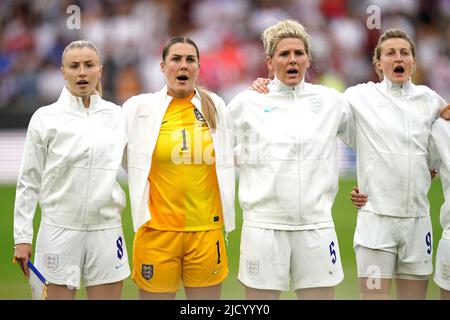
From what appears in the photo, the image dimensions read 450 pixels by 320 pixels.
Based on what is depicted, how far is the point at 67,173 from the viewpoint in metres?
6.44

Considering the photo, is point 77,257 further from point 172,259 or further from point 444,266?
point 444,266

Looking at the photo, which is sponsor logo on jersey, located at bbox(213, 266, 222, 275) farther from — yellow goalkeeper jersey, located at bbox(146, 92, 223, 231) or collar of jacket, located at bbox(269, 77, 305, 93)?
collar of jacket, located at bbox(269, 77, 305, 93)

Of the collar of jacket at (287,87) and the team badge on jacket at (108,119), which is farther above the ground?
the collar of jacket at (287,87)

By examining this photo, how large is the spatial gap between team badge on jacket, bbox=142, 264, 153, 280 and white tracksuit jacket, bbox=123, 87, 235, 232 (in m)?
0.27

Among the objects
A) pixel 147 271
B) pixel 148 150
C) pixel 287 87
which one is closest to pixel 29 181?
pixel 148 150

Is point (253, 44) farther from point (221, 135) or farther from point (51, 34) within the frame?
point (221, 135)

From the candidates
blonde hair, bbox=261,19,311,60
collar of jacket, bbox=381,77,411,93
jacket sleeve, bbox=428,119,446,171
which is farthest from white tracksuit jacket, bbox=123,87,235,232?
jacket sleeve, bbox=428,119,446,171

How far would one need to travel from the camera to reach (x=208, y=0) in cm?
1855

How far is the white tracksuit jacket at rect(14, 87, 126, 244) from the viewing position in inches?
253

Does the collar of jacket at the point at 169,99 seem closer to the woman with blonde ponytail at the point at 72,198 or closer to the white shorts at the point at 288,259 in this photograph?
the woman with blonde ponytail at the point at 72,198

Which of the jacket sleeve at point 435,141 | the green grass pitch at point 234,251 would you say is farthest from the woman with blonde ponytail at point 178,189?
the green grass pitch at point 234,251

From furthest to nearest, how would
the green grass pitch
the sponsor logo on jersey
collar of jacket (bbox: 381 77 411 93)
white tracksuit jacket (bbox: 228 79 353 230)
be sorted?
the green grass pitch, collar of jacket (bbox: 381 77 411 93), the sponsor logo on jersey, white tracksuit jacket (bbox: 228 79 353 230)

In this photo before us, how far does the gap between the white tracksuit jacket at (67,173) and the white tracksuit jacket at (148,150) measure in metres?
0.15

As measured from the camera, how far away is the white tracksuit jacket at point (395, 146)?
21.8 feet
